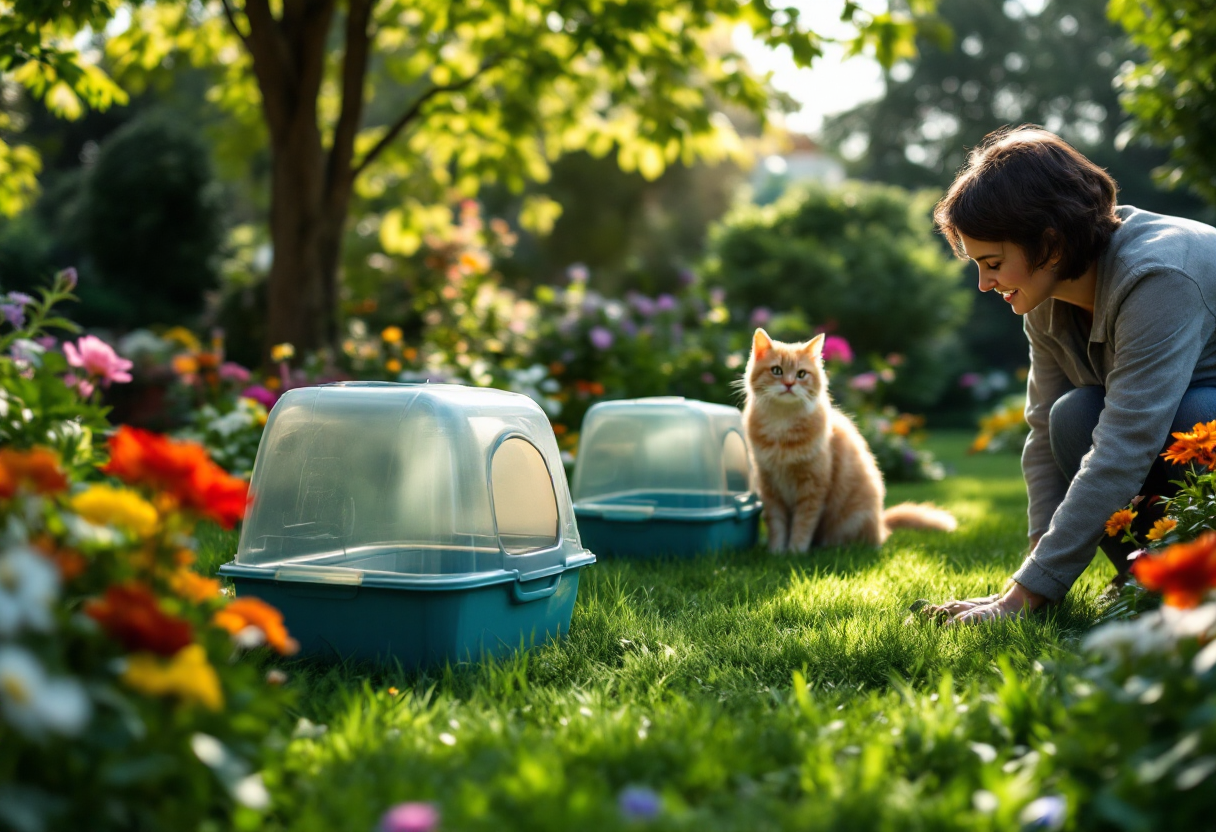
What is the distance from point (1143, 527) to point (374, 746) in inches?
80.8

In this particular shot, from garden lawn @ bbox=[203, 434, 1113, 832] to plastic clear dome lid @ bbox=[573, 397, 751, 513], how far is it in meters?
0.86

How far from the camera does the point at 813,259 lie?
40.7 feet

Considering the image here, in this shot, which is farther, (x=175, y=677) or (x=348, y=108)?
(x=348, y=108)

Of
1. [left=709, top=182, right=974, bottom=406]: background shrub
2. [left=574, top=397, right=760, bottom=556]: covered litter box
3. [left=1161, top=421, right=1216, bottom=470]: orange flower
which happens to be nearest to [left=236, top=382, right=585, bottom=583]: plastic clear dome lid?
[left=574, top=397, right=760, bottom=556]: covered litter box

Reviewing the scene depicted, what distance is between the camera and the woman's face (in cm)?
229

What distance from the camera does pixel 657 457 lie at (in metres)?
3.61

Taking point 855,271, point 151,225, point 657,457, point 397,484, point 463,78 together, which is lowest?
point 657,457

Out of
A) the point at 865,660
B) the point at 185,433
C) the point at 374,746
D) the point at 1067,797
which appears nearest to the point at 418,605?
the point at 374,746

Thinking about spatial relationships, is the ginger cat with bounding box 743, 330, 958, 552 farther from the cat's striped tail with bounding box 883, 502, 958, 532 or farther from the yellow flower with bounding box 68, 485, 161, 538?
the yellow flower with bounding box 68, 485, 161, 538

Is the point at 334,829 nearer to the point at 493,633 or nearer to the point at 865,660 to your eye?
the point at 493,633

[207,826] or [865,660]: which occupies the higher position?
[207,826]

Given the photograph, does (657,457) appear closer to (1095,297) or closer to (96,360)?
(1095,297)

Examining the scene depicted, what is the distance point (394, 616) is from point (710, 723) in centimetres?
73

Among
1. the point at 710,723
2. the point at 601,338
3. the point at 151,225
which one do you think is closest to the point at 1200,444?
the point at 710,723
